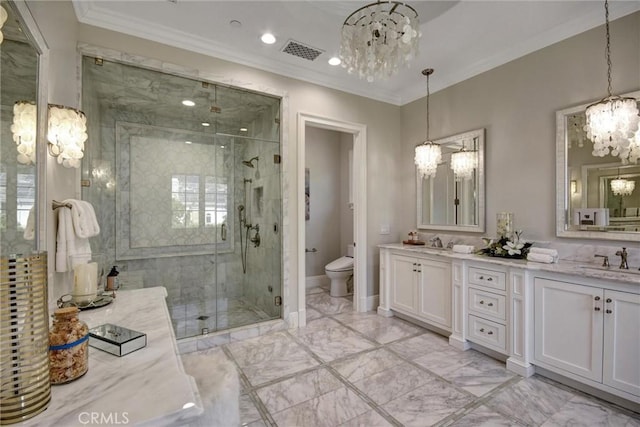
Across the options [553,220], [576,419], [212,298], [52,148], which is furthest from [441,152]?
[52,148]

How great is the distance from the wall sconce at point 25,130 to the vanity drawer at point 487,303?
10.4 feet

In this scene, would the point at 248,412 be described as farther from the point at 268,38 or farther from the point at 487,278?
the point at 268,38

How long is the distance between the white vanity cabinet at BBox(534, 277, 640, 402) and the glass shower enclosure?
244 centimetres

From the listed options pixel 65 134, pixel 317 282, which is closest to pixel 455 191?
pixel 317 282

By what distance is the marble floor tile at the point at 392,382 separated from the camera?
2.06m

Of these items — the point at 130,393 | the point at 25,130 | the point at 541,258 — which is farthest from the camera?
the point at 541,258

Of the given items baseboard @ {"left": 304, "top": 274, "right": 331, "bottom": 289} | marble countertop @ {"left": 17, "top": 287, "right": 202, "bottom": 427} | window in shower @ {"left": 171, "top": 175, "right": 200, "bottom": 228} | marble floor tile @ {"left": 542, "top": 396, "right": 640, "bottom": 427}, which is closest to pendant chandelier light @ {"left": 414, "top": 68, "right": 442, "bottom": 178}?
marble floor tile @ {"left": 542, "top": 396, "right": 640, "bottom": 427}

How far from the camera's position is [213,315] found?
122 inches

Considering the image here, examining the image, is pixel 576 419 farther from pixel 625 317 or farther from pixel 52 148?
pixel 52 148

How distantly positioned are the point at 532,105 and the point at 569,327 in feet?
6.44

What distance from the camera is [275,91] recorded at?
3.18 m

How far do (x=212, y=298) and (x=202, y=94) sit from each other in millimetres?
2188

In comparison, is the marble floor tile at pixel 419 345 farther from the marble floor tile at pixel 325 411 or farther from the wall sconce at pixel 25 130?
the wall sconce at pixel 25 130

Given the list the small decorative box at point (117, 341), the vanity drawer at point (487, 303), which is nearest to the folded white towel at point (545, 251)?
the vanity drawer at point (487, 303)
